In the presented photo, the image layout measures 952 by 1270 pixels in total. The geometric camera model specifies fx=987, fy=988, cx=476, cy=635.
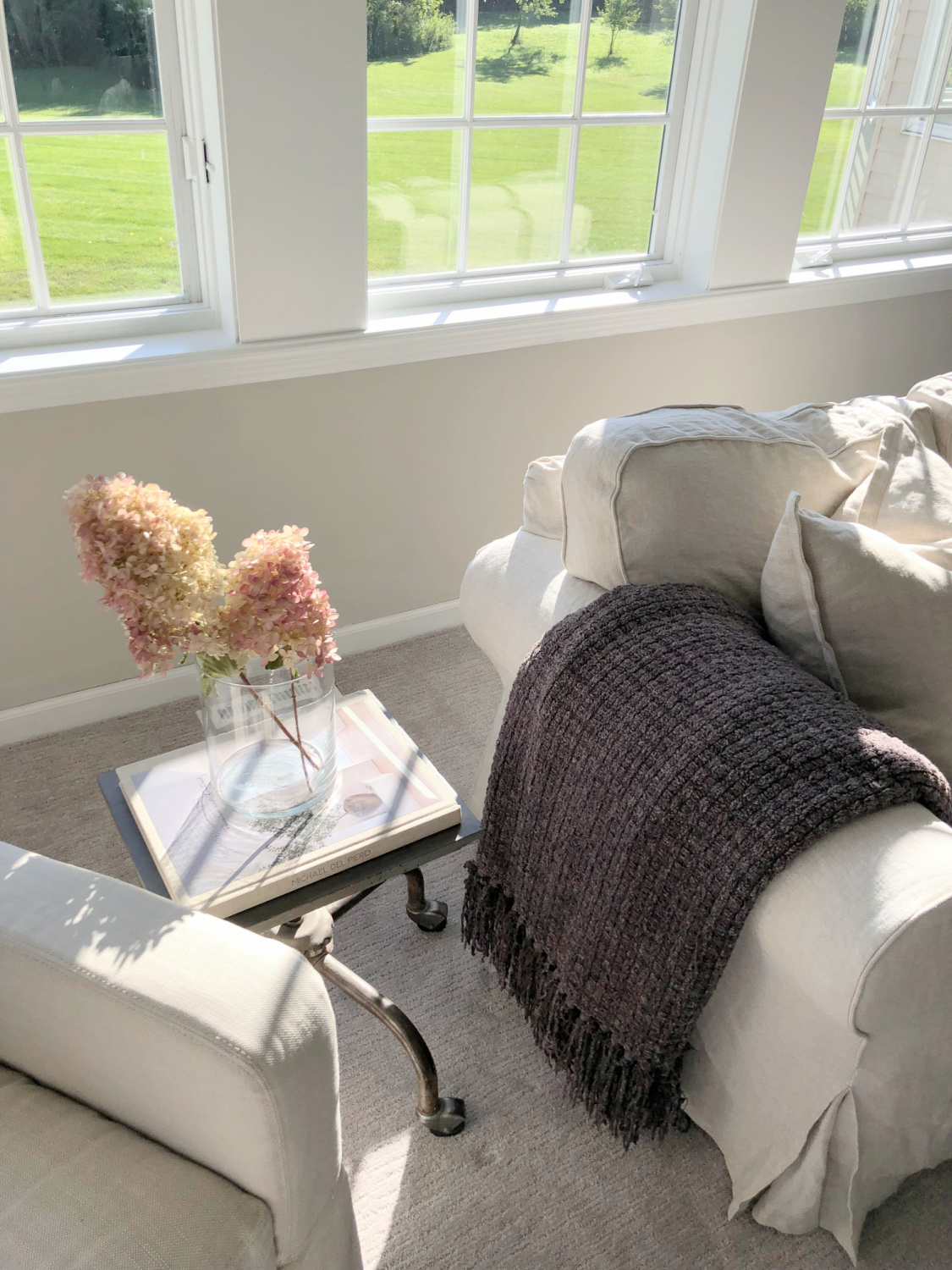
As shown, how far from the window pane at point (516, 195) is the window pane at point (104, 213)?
2.24ft

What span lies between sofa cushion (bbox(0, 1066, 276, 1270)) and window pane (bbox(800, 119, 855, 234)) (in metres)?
2.62

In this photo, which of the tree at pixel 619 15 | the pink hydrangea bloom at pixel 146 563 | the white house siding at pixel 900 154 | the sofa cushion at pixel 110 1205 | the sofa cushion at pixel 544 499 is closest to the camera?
the sofa cushion at pixel 110 1205

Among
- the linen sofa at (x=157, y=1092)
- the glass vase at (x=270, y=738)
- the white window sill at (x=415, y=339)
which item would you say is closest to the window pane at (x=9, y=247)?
the white window sill at (x=415, y=339)

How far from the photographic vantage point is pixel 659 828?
3.62 ft

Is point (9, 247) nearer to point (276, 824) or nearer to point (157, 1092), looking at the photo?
point (276, 824)

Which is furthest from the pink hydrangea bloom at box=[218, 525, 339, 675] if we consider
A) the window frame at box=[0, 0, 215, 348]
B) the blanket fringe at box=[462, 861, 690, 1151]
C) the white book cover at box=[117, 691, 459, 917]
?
the window frame at box=[0, 0, 215, 348]

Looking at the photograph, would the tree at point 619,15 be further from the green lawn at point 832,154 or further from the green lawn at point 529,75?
the green lawn at point 832,154

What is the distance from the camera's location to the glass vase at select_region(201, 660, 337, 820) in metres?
1.05

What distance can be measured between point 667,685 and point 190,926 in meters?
0.58

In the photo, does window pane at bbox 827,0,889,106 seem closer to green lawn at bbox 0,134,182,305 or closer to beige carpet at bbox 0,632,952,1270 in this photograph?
green lawn at bbox 0,134,182,305

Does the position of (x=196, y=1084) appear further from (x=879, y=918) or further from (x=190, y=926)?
(x=879, y=918)

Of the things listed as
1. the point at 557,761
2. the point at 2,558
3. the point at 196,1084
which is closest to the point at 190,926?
the point at 196,1084

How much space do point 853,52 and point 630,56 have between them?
2.29 feet

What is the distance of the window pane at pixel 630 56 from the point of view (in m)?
2.14
